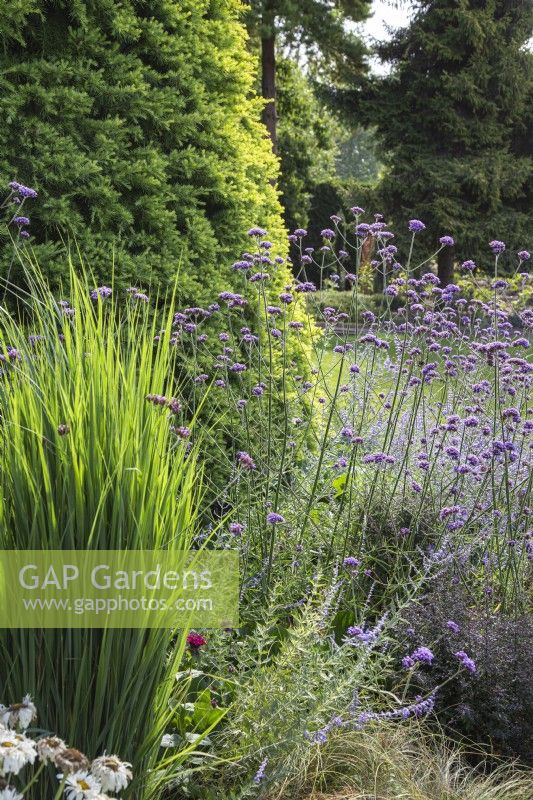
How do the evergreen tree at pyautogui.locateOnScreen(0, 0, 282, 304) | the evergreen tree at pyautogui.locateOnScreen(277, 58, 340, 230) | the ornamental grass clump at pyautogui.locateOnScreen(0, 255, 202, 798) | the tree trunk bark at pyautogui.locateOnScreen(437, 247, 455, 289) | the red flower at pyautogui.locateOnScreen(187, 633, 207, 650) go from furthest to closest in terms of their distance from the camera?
the evergreen tree at pyautogui.locateOnScreen(277, 58, 340, 230) < the tree trunk bark at pyautogui.locateOnScreen(437, 247, 455, 289) < the evergreen tree at pyautogui.locateOnScreen(0, 0, 282, 304) < the red flower at pyautogui.locateOnScreen(187, 633, 207, 650) < the ornamental grass clump at pyautogui.locateOnScreen(0, 255, 202, 798)

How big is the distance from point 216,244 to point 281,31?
13499 millimetres

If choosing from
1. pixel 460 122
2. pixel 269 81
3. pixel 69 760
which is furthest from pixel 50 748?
pixel 460 122

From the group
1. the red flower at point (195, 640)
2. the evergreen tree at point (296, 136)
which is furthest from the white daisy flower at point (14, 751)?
the evergreen tree at point (296, 136)

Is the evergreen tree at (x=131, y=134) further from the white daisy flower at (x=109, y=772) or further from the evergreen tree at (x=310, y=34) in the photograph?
the evergreen tree at (x=310, y=34)

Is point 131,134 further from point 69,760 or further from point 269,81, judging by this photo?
point 269,81

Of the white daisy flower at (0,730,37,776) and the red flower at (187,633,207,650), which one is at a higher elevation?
the white daisy flower at (0,730,37,776)

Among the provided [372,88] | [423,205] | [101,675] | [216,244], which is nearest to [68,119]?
[216,244]

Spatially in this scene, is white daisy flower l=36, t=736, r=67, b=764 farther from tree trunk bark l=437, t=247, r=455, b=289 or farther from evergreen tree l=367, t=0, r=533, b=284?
tree trunk bark l=437, t=247, r=455, b=289

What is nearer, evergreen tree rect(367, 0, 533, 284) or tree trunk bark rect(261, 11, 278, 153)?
tree trunk bark rect(261, 11, 278, 153)

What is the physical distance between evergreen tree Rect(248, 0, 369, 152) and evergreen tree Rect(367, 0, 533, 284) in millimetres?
1374

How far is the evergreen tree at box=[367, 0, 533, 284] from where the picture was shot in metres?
18.3

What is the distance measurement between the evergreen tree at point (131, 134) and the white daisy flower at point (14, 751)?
2.60m

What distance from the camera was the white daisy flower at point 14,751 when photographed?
1.31 metres

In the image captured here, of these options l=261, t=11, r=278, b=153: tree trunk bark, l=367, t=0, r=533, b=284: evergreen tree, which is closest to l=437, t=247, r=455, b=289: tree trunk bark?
l=367, t=0, r=533, b=284: evergreen tree
